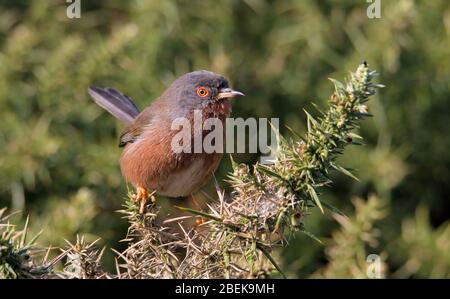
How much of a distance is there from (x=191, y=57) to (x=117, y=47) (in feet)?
2.66

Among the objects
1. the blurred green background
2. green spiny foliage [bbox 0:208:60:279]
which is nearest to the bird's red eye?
the blurred green background

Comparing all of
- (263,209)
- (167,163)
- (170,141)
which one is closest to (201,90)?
(170,141)

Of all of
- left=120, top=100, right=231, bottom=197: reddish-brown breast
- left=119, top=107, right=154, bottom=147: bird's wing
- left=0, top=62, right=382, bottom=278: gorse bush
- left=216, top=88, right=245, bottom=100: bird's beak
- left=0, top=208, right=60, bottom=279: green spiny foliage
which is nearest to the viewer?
left=0, top=208, right=60, bottom=279: green spiny foliage

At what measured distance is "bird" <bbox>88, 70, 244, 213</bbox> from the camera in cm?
371

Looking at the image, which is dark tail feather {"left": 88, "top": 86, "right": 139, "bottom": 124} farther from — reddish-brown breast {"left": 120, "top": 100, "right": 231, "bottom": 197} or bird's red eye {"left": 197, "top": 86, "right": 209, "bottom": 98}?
bird's red eye {"left": 197, "top": 86, "right": 209, "bottom": 98}

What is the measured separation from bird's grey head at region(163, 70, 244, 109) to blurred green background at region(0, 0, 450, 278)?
0.80 meters

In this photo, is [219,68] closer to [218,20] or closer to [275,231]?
[218,20]

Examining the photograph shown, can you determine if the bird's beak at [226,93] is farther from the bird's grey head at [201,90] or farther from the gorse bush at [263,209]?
the gorse bush at [263,209]

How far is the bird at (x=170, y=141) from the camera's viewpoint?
371 centimetres

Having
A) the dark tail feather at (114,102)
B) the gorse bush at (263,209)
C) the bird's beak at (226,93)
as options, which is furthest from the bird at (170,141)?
the gorse bush at (263,209)

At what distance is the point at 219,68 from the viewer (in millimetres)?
4746

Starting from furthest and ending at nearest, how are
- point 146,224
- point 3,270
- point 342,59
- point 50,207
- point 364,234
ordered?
point 342,59
point 50,207
point 364,234
point 146,224
point 3,270

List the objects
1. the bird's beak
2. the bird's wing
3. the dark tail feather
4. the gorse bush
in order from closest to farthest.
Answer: the gorse bush, the bird's beak, the bird's wing, the dark tail feather

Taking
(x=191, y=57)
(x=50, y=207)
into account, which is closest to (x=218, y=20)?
(x=191, y=57)
